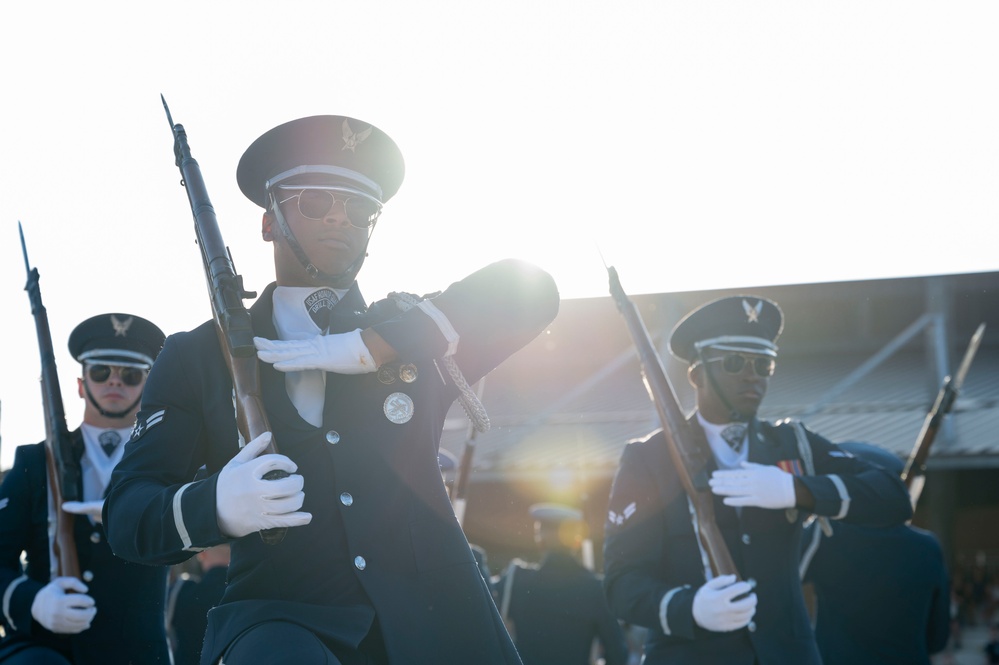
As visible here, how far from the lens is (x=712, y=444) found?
4.99 metres

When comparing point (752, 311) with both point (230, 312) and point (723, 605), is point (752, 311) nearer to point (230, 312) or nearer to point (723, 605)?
point (723, 605)

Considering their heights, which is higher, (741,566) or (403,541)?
(403,541)

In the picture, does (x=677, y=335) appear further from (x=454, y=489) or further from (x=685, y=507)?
(x=454, y=489)

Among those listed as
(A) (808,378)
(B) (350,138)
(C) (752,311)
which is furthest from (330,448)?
(A) (808,378)

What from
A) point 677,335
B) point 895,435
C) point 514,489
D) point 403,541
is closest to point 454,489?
point 677,335

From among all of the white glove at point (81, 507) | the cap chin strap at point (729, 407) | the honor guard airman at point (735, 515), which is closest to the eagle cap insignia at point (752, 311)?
the honor guard airman at point (735, 515)

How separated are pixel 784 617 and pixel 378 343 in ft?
8.27

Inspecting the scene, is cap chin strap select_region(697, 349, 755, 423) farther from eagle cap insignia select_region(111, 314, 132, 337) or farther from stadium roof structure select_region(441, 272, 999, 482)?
stadium roof structure select_region(441, 272, 999, 482)

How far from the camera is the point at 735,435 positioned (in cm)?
502

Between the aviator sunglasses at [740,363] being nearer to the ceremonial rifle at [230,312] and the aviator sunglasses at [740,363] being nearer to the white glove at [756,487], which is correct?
the white glove at [756,487]

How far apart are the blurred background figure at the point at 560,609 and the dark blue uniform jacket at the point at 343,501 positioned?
4932 millimetres

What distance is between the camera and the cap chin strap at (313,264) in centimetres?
291

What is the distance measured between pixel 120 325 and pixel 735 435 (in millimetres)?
2927

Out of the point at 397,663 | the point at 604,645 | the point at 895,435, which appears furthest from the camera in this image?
the point at 895,435
